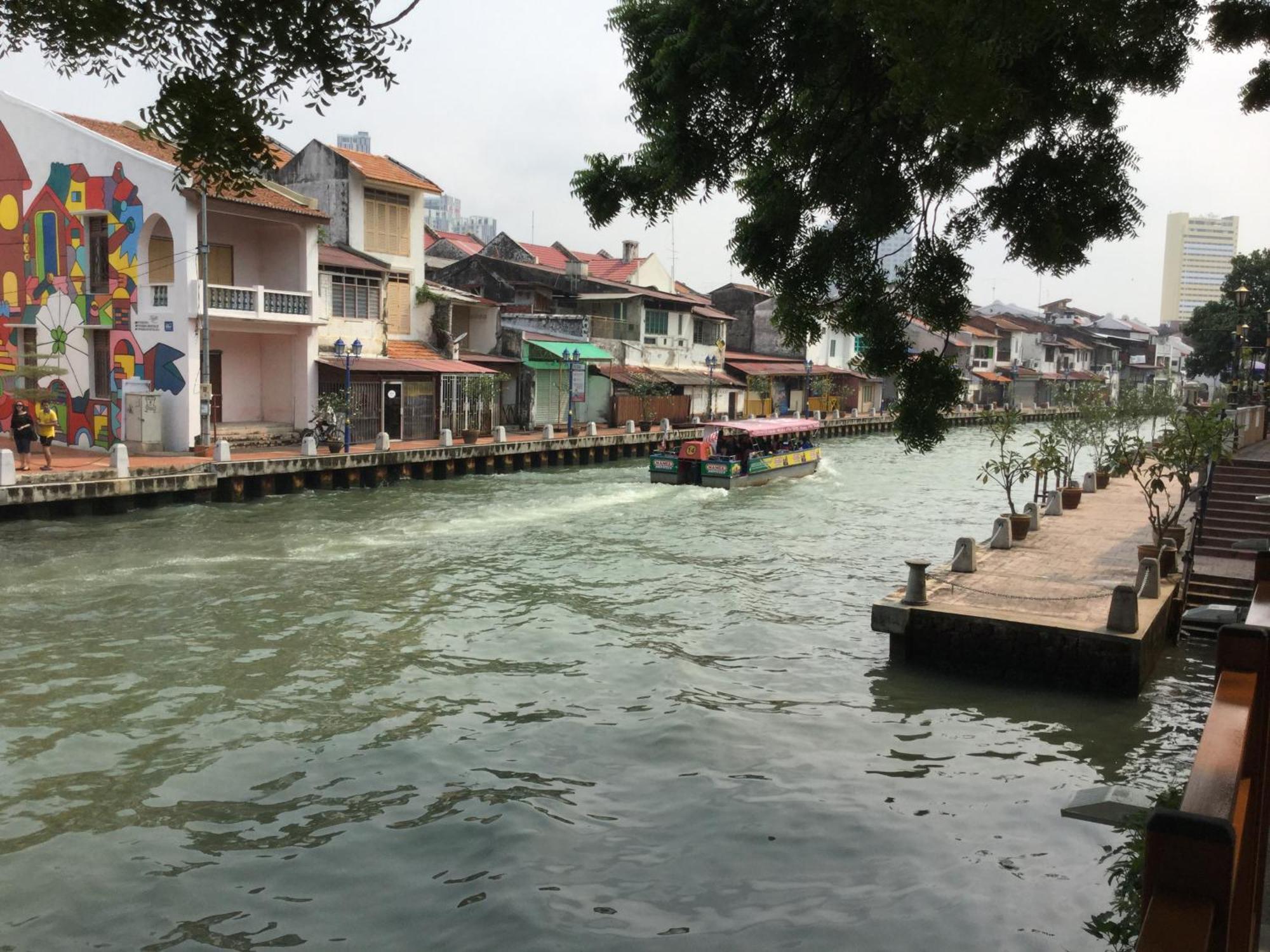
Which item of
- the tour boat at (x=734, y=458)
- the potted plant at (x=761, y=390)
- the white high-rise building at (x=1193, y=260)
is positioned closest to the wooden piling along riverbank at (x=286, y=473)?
the tour boat at (x=734, y=458)

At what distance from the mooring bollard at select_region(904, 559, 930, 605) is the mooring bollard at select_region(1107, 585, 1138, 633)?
206 cm

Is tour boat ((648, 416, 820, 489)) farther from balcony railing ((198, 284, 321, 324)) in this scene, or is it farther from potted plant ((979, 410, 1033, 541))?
balcony railing ((198, 284, 321, 324))

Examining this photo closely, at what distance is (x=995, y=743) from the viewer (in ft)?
32.3

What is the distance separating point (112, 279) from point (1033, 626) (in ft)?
73.6

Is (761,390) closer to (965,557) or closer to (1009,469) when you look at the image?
(1009,469)

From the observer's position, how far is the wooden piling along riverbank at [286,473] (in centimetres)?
1931

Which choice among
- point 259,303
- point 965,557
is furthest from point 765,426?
point 965,557

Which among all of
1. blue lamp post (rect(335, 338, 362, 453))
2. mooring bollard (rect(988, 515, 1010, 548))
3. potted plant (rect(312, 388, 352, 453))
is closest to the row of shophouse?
blue lamp post (rect(335, 338, 362, 453))

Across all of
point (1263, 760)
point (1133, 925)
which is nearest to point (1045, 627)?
point (1133, 925)

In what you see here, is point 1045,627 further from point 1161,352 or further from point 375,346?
point 1161,352

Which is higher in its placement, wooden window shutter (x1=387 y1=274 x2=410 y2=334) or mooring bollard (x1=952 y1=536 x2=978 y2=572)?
wooden window shutter (x1=387 y1=274 x2=410 y2=334)

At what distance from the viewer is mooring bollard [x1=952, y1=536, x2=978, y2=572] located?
1459 centimetres

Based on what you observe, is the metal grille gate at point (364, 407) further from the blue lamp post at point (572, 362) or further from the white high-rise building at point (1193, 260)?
the white high-rise building at point (1193, 260)

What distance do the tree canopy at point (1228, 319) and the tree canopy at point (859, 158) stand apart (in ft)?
170
